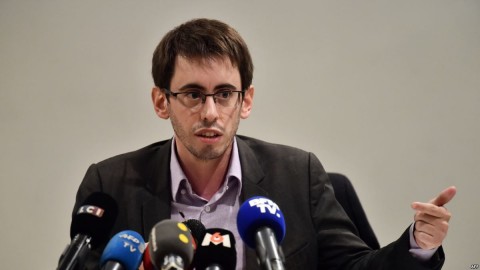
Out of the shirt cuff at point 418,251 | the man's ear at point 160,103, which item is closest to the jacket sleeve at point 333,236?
the shirt cuff at point 418,251

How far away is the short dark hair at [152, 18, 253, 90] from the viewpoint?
194cm

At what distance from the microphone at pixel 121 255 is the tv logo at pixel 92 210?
0.14 meters

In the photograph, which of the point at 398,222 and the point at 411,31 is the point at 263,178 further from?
the point at 411,31

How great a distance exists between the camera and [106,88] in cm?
304

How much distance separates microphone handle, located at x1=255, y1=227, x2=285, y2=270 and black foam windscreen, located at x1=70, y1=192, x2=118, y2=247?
0.42 m

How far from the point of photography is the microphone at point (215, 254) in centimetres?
109

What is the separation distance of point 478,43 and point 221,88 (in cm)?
214

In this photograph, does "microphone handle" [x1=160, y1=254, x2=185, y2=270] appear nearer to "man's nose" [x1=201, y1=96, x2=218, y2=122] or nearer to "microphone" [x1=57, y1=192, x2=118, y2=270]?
"microphone" [x1=57, y1=192, x2=118, y2=270]

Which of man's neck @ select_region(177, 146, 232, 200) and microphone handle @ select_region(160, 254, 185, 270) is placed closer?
microphone handle @ select_region(160, 254, 185, 270)

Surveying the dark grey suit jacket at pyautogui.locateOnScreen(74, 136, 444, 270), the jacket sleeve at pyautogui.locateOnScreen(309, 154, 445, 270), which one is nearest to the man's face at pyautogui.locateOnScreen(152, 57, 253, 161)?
the dark grey suit jacket at pyautogui.locateOnScreen(74, 136, 444, 270)

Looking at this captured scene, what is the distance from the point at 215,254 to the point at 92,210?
0.38 meters

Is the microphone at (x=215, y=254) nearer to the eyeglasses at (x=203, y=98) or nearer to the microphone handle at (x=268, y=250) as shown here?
the microphone handle at (x=268, y=250)

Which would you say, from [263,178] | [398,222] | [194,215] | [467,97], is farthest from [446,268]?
[194,215]

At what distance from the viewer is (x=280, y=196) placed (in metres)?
2.01
